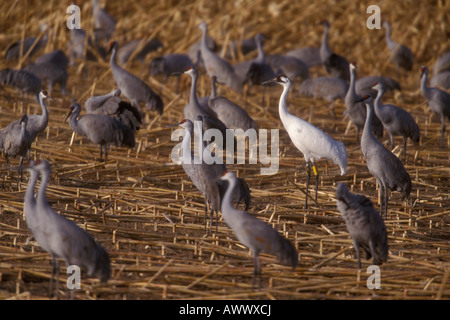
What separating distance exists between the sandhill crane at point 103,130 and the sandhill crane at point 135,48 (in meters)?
5.14

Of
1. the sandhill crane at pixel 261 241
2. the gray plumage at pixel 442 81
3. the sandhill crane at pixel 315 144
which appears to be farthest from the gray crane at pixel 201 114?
the gray plumage at pixel 442 81

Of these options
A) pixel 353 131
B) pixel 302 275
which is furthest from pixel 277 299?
pixel 353 131

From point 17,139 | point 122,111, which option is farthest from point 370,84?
point 17,139

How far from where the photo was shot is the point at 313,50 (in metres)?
14.4

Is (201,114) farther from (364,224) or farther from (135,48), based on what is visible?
(135,48)

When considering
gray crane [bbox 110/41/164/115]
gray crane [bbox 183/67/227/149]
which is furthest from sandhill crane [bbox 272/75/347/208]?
gray crane [bbox 110/41/164/115]

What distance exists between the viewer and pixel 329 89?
1098 centimetres

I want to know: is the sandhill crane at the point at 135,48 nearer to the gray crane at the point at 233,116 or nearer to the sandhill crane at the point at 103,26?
the sandhill crane at the point at 103,26

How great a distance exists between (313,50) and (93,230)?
375 inches

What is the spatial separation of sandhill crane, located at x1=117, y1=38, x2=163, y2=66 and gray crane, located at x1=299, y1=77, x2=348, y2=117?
11.7 ft

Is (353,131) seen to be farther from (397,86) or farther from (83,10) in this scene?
(83,10)

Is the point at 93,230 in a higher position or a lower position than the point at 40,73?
lower

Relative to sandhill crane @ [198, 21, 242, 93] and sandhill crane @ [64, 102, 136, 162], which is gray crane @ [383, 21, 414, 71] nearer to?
sandhill crane @ [198, 21, 242, 93]

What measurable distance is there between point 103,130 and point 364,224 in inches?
154
